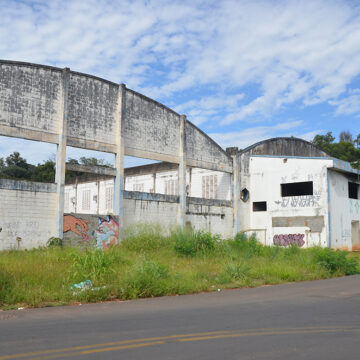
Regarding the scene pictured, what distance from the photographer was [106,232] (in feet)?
70.5

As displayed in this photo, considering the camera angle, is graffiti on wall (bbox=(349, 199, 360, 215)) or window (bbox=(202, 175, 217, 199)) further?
window (bbox=(202, 175, 217, 199))

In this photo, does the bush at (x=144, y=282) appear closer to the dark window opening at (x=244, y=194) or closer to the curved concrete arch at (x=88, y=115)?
the curved concrete arch at (x=88, y=115)

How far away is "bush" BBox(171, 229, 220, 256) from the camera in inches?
715

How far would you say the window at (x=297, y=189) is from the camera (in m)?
28.7

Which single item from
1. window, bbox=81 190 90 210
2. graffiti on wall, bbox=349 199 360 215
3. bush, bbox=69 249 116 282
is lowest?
bush, bbox=69 249 116 282

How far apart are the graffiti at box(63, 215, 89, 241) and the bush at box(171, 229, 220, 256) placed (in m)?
4.56

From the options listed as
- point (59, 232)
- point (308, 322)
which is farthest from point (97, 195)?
point (308, 322)

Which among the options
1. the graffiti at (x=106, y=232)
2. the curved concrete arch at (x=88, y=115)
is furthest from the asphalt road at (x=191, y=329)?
the curved concrete arch at (x=88, y=115)

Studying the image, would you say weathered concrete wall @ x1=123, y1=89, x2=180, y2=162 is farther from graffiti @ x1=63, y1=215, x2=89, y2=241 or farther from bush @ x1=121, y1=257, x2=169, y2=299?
bush @ x1=121, y1=257, x2=169, y2=299

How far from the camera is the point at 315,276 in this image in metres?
14.9

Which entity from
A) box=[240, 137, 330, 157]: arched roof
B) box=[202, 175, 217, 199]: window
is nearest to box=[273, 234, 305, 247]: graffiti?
box=[202, 175, 217, 199]: window

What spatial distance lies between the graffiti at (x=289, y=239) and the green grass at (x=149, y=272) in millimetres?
7604

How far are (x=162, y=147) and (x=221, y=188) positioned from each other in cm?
629

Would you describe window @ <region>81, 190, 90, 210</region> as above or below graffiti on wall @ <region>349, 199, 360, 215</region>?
above
